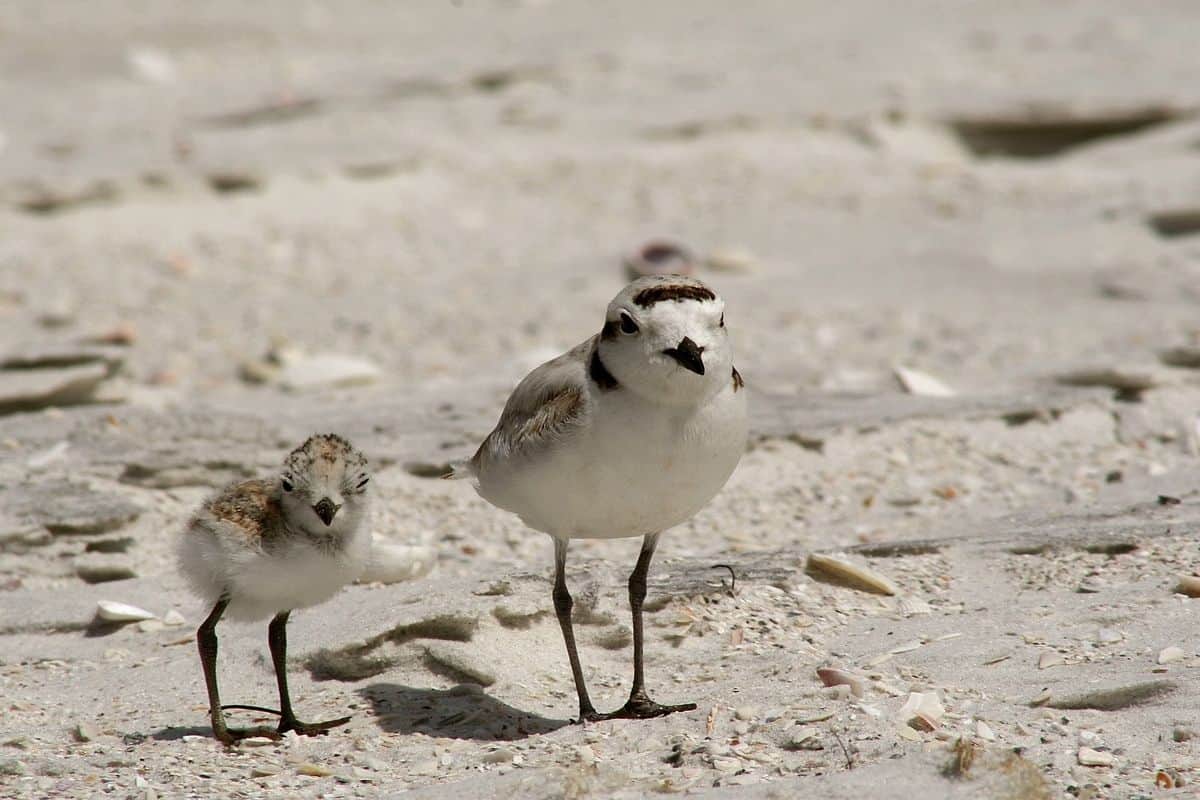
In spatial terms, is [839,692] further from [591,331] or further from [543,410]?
[591,331]

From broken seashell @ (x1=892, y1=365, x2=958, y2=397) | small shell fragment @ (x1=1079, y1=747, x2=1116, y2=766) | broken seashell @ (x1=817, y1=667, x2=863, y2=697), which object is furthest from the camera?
broken seashell @ (x1=892, y1=365, x2=958, y2=397)

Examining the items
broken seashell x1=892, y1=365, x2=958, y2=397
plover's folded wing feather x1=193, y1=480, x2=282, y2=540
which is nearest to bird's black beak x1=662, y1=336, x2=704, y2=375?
plover's folded wing feather x1=193, y1=480, x2=282, y2=540

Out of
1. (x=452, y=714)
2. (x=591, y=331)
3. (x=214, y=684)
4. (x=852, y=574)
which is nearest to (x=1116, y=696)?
(x=852, y=574)

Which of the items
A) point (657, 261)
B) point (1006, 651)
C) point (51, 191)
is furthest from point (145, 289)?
point (1006, 651)

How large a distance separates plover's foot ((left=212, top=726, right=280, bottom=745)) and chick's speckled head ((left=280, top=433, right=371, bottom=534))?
20.4 inches

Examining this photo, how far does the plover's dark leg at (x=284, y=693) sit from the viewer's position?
3941 mm

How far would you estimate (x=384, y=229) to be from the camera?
9617 mm

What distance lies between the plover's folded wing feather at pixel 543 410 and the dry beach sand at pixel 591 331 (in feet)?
1.81

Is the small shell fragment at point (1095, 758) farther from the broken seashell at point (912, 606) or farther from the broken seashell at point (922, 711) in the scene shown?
the broken seashell at point (912, 606)

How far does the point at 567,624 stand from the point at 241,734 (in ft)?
2.86

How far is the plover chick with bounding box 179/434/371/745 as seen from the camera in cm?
396

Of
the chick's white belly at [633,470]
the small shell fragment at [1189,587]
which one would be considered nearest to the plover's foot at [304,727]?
the chick's white belly at [633,470]

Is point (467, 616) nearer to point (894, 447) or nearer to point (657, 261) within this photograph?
point (894, 447)

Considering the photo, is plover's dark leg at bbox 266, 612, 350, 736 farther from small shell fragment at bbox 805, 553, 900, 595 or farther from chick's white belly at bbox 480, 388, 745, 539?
small shell fragment at bbox 805, 553, 900, 595
